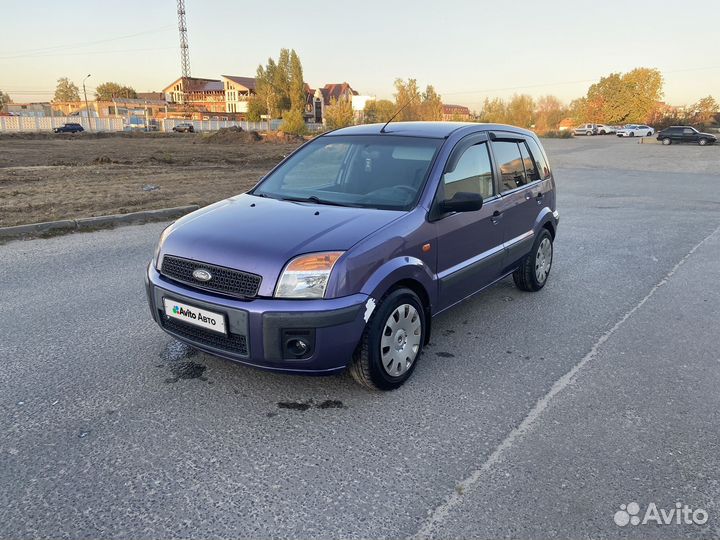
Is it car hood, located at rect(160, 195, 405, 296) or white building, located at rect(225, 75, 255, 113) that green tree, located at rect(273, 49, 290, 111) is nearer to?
white building, located at rect(225, 75, 255, 113)

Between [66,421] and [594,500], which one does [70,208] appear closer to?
[66,421]

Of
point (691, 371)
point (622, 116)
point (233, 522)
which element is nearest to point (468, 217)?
point (691, 371)

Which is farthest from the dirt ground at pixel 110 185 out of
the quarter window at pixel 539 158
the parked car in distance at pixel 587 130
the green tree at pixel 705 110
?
the green tree at pixel 705 110

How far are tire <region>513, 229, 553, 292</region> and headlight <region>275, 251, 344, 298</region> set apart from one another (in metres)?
3.05

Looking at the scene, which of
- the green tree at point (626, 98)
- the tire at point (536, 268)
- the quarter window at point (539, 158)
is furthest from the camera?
the green tree at point (626, 98)

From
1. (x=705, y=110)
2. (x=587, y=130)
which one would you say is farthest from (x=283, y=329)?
(x=705, y=110)

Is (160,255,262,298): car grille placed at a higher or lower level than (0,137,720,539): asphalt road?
higher

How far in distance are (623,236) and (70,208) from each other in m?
9.85

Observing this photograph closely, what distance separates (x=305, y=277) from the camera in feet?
10.2

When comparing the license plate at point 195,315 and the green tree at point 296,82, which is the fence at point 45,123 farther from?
the license plate at point 195,315

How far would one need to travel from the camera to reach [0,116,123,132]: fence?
65.2 meters

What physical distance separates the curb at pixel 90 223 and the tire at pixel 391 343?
673 cm

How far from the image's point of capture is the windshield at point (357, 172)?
13.0ft

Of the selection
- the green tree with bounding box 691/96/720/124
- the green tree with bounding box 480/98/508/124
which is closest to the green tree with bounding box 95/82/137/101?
the green tree with bounding box 480/98/508/124
